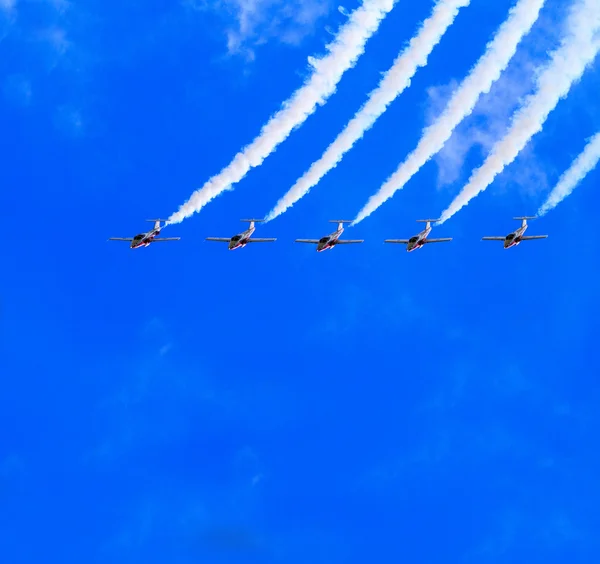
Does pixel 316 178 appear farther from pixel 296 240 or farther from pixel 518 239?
pixel 518 239

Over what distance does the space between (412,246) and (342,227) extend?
5.50m

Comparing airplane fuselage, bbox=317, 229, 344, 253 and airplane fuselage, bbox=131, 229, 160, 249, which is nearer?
Result: airplane fuselage, bbox=317, 229, 344, 253

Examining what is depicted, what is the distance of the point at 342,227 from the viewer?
84.0 meters

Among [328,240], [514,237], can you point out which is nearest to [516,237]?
[514,237]

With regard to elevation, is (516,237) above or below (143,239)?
below

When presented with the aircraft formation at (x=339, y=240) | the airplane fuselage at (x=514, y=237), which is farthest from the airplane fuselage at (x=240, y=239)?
the airplane fuselage at (x=514, y=237)

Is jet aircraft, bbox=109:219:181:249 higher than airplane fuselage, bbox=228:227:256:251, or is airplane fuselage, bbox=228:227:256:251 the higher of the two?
jet aircraft, bbox=109:219:181:249

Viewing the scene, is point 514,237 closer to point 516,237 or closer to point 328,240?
point 516,237

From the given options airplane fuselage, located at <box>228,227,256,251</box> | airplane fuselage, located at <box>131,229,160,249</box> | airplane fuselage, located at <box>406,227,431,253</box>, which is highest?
airplane fuselage, located at <box>131,229,160,249</box>

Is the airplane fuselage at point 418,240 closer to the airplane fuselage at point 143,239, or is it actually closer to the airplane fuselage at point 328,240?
the airplane fuselage at point 328,240

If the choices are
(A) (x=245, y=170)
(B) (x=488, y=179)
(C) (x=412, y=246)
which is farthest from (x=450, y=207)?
(A) (x=245, y=170)

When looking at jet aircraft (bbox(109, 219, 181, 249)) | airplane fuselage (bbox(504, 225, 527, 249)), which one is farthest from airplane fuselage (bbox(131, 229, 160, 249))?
airplane fuselage (bbox(504, 225, 527, 249))

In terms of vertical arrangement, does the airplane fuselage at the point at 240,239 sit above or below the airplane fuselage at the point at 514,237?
above

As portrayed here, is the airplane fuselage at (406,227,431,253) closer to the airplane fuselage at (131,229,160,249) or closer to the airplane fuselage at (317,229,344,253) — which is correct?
the airplane fuselage at (317,229,344,253)
